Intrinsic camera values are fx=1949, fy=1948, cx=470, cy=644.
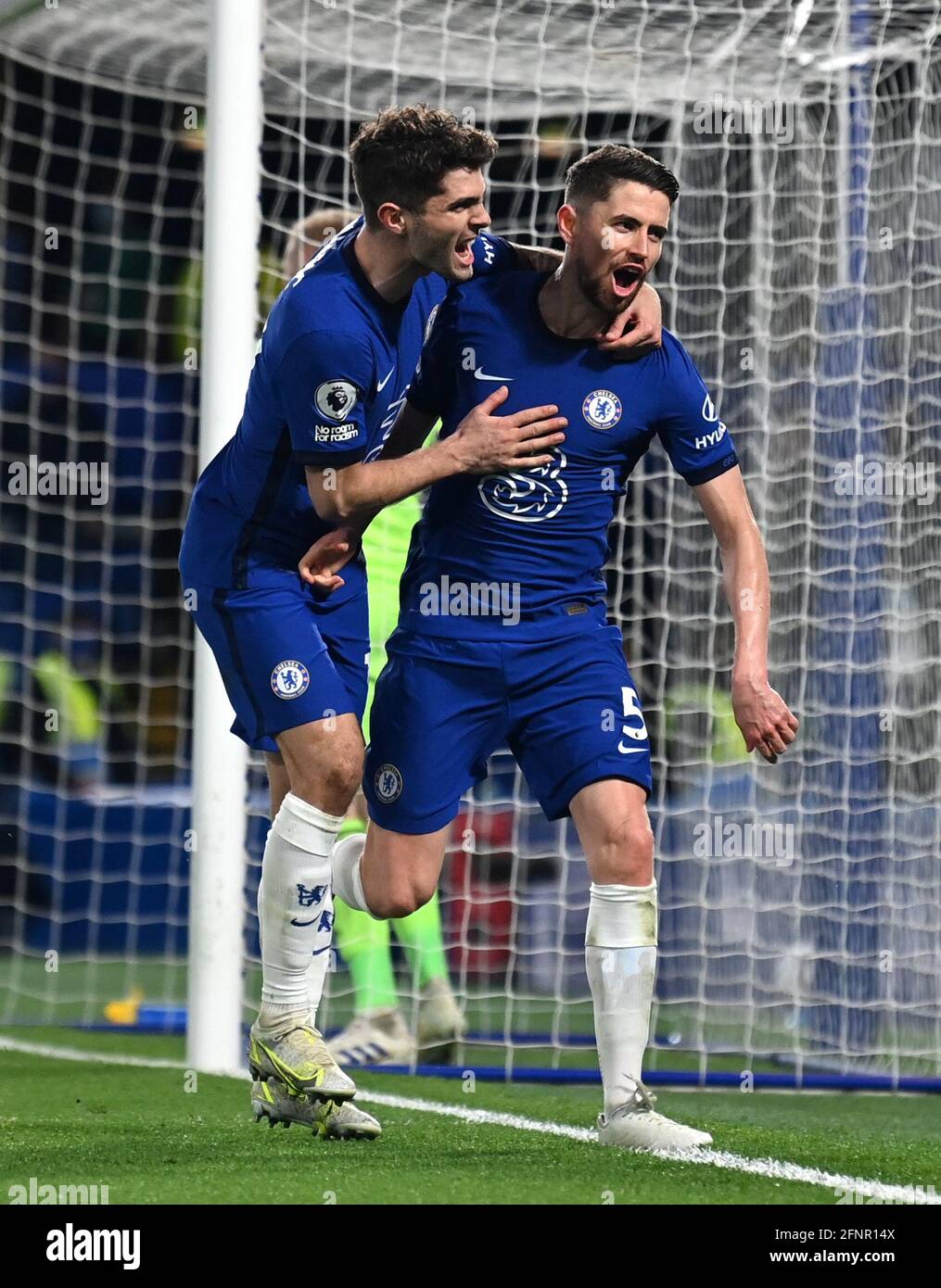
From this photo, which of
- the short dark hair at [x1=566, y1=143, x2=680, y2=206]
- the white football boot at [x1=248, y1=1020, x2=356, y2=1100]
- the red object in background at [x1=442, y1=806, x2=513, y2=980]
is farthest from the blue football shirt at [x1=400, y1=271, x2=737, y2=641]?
the red object in background at [x1=442, y1=806, x2=513, y2=980]

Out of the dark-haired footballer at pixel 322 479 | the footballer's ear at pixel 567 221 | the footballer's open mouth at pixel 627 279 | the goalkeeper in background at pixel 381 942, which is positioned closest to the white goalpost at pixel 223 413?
the goalkeeper in background at pixel 381 942

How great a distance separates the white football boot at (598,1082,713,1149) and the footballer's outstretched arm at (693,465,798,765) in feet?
2.18

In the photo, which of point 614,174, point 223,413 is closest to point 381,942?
point 223,413

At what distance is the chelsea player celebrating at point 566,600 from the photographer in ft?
11.7

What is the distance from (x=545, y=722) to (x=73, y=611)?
8257mm

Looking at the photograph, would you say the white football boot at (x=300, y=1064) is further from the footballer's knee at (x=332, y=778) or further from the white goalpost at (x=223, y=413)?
the white goalpost at (x=223, y=413)

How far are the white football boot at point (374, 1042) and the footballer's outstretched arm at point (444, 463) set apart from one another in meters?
2.18

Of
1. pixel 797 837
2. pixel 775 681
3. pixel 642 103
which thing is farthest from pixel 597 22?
pixel 797 837

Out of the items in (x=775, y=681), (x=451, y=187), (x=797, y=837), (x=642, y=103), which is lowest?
(x=797, y=837)

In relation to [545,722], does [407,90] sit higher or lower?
higher

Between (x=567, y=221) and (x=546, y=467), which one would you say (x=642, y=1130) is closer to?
(x=546, y=467)

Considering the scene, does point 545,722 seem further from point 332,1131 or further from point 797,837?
point 797,837

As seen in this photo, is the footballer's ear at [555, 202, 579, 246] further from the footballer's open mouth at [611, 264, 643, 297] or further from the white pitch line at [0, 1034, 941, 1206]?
the white pitch line at [0, 1034, 941, 1206]

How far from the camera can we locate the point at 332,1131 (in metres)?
3.65
